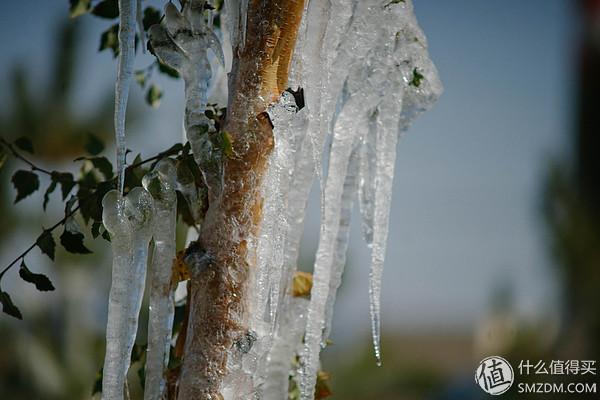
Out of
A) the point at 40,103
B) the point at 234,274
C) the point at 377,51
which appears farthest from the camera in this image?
the point at 40,103

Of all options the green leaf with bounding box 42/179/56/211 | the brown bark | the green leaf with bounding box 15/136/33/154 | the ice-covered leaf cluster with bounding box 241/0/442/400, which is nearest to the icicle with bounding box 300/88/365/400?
the ice-covered leaf cluster with bounding box 241/0/442/400

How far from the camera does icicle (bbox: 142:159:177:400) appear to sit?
41.0 inches

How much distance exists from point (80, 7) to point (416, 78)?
0.68 m

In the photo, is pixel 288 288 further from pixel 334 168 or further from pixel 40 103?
pixel 40 103

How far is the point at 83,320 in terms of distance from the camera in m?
5.74

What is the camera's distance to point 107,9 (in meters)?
1.37

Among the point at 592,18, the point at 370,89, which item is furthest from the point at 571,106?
the point at 370,89

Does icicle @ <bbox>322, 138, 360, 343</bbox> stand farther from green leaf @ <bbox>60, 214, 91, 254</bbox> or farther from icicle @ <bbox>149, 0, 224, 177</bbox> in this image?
green leaf @ <bbox>60, 214, 91, 254</bbox>

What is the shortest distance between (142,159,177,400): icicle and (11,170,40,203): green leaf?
0.40 m

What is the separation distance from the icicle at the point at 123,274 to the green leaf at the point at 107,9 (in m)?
0.46

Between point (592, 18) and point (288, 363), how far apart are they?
15.1 feet

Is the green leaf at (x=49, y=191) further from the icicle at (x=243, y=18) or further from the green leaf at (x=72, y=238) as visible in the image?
the icicle at (x=243, y=18)

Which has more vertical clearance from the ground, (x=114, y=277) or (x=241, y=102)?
(x=241, y=102)

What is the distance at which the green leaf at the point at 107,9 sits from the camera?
136cm
